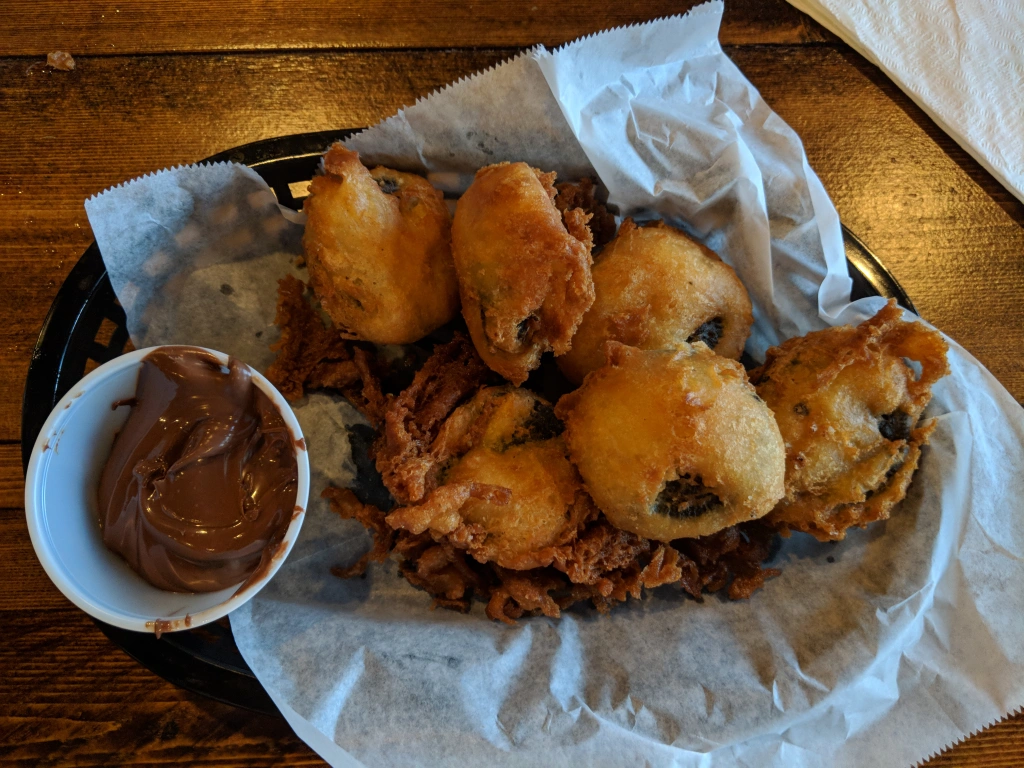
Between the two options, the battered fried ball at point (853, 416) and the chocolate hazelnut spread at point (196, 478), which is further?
the battered fried ball at point (853, 416)

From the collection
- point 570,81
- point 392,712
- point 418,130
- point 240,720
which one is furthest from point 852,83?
point 240,720

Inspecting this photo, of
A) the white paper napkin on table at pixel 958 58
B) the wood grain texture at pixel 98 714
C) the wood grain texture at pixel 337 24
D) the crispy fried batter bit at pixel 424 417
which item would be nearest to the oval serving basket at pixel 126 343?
the wood grain texture at pixel 98 714

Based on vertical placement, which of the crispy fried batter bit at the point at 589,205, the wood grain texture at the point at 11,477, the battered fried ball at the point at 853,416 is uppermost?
the crispy fried batter bit at the point at 589,205

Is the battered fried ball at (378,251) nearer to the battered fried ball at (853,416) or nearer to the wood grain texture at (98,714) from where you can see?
the battered fried ball at (853,416)

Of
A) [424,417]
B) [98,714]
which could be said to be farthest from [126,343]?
[98,714]

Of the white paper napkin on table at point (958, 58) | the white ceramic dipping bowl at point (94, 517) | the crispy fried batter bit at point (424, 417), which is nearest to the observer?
the white ceramic dipping bowl at point (94, 517)

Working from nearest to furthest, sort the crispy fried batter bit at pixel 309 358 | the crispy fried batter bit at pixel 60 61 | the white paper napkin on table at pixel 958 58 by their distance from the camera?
the crispy fried batter bit at pixel 309 358
the crispy fried batter bit at pixel 60 61
the white paper napkin on table at pixel 958 58
